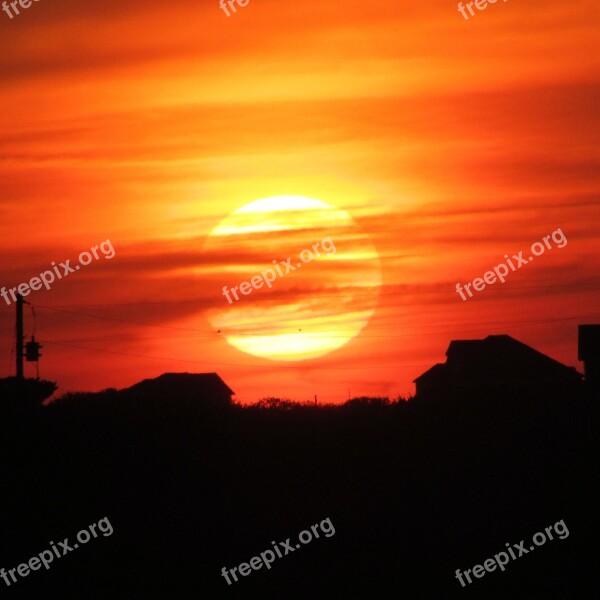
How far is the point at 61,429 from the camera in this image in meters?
38.0

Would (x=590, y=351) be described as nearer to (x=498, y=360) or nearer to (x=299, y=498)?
(x=498, y=360)

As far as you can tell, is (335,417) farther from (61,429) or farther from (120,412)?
(61,429)

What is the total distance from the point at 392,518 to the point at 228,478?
564 cm

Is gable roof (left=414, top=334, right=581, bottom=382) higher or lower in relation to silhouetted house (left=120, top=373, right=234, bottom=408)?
lower

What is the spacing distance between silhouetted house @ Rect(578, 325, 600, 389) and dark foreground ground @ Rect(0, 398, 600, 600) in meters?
21.7

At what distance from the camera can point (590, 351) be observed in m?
63.1

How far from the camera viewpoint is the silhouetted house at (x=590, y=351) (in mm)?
62281

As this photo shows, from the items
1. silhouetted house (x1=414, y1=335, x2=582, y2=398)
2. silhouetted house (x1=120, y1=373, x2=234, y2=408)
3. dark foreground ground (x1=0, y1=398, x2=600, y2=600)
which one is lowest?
dark foreground ground (x1=0, y1=398, x2=600, y2=600)

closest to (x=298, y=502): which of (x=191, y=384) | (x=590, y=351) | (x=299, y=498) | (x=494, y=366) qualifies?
(x=299, y=498)

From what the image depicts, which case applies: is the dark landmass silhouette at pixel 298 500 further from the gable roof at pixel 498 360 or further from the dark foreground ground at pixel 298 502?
the gable roof at pixel 498 360

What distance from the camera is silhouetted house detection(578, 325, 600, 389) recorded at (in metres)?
62.3

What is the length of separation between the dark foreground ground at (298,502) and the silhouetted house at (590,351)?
21719mm

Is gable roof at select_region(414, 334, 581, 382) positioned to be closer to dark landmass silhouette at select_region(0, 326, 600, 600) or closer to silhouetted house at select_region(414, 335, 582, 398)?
silhouetted house at select_region(414, 335, 582, 398)

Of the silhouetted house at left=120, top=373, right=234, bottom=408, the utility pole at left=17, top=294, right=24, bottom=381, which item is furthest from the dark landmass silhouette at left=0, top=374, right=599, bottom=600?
the silhouetted house at left=120, top=373, right=234, bottom=408
